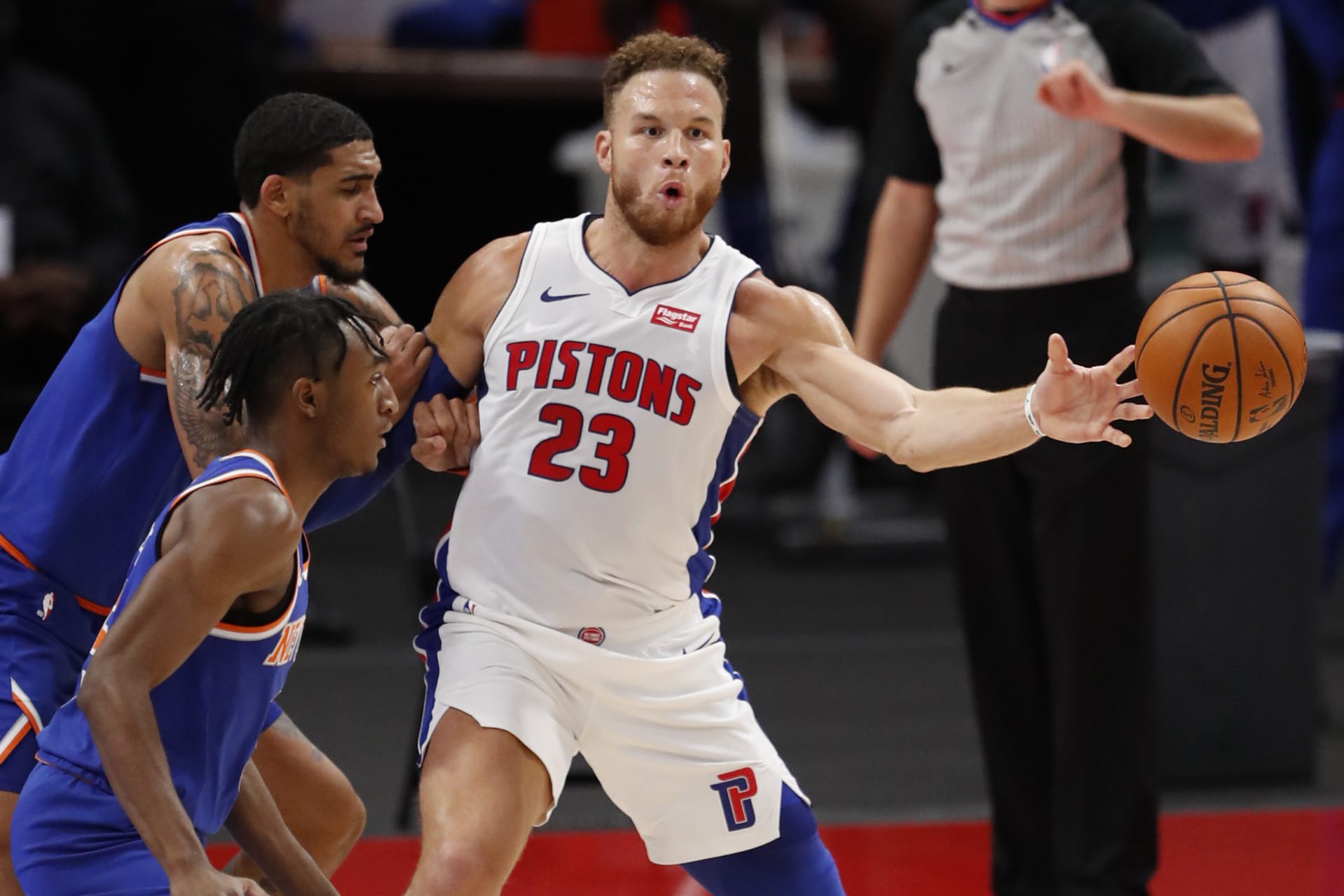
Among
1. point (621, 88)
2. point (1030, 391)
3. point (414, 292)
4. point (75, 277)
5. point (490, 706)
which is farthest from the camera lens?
point (414, 292)

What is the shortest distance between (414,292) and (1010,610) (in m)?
6.69

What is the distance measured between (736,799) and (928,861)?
1.53 metres

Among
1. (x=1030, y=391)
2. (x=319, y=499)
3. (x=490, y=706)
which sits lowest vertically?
(x=490, y=706)

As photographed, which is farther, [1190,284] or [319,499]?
[319,499]

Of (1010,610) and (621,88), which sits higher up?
(621,88)

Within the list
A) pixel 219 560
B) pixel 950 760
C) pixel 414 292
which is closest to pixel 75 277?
pixel 414 292

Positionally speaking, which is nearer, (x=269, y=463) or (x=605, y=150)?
(x=269, y=463)

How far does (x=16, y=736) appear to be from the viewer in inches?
123

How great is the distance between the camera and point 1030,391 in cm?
288

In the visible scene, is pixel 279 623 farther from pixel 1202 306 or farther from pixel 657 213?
pixel 1202 306

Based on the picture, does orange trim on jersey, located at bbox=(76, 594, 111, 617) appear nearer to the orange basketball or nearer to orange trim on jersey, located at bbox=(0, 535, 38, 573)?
orange trim on jersey, located at bbox=(0, 535, 38, 573)

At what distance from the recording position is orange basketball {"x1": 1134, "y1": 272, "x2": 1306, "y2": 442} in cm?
299

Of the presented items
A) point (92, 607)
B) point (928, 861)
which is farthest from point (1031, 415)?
point (928, 861)

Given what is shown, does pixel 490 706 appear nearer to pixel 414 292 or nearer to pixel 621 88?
pixel 621 88
